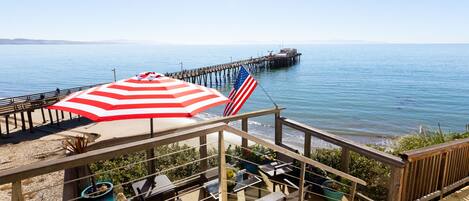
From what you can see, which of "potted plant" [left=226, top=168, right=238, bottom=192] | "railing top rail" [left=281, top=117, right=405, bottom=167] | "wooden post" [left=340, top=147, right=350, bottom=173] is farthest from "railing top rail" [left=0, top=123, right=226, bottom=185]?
"wooden post" [left=340, top=147, right=350, bottom=173]

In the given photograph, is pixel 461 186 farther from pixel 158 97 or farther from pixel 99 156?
pixel 99 156

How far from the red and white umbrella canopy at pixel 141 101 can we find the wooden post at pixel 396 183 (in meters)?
2.49

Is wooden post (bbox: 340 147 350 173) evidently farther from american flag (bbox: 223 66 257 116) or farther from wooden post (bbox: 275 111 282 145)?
american flag (bbox: 223 66 257 116)

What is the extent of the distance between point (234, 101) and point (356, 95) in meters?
32.2

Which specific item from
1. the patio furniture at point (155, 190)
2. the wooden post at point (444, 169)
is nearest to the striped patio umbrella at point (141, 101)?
the patio furniture at point (155, 190)

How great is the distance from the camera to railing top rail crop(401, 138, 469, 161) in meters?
4.03

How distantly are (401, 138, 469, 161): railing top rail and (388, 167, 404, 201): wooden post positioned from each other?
0.66ft

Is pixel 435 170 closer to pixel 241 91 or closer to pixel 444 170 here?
pixel 444 170

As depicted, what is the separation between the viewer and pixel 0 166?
11.8 m

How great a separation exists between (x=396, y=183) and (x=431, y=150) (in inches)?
34.1

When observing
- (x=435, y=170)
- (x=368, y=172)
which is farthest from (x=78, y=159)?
(x=368, y=172)

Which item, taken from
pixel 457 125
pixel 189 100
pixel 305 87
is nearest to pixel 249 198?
pixel 189 100

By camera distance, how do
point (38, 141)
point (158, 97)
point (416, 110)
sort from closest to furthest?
point (158, 97) → point (38, 141) → point (416, 110)

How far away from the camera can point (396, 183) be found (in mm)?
4062
